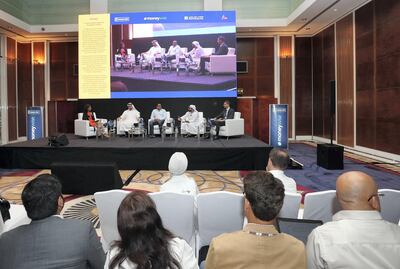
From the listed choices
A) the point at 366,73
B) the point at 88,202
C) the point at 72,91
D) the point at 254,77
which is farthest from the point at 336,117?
the point at 72,91

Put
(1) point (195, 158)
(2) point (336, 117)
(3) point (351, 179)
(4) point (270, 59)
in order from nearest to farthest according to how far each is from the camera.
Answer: (3) point (351, 179) < (1) point (195, 158) < (2) point (336, 117) < (4) point (270, 59)

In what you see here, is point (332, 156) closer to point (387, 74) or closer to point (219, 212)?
point (387, 74)

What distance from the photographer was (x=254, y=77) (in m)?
12.1

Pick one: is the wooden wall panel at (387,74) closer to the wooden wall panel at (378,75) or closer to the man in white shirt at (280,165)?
the wooden wall panel at (378,75)

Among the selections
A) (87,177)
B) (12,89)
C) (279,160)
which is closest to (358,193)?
(279,160)

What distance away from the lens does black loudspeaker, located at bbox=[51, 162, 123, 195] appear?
4.71 m

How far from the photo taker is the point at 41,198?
1.49 meters

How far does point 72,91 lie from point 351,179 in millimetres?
12460

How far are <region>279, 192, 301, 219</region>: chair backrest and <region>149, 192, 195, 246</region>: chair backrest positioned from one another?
0.66 m

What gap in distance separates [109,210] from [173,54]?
7580 mm

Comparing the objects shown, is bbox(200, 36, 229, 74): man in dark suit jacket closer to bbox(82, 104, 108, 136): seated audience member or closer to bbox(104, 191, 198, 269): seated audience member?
bbox(82, 104, 108, 136): seated audience member

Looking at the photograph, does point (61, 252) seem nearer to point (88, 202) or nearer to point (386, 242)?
point (386, 242)

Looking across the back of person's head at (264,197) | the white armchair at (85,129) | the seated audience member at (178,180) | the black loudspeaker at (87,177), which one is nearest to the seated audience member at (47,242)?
the back of person's head at (264,197)

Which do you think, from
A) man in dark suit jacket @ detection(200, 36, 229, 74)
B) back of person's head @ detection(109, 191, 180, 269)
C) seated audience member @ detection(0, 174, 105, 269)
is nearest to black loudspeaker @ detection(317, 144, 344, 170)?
man in dark suit jacket @ detection(200, 36, 229, 74)
